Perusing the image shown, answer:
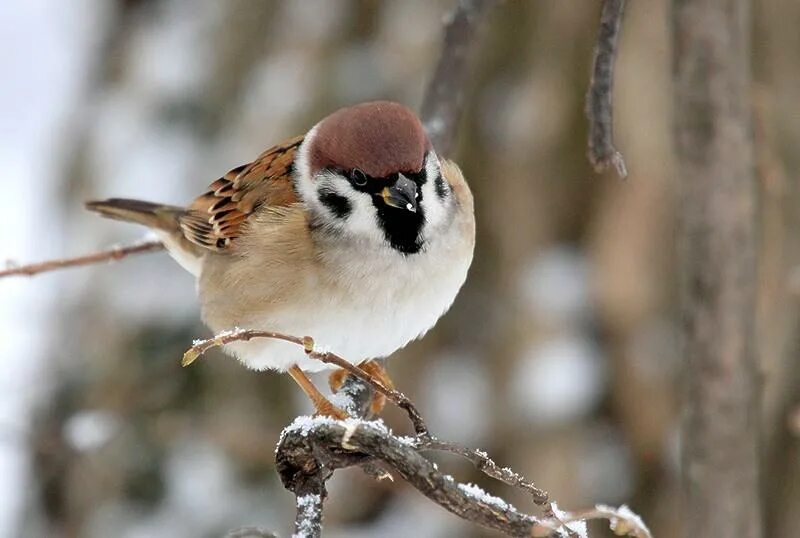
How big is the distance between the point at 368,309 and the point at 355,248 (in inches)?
4.8

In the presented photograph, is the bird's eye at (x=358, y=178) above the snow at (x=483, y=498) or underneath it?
above

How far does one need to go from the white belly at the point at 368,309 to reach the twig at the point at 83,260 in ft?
0.92

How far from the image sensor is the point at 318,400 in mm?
2035

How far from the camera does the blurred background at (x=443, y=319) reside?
10.5 feet

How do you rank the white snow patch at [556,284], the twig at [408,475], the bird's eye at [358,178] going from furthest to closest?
the white snow patch at [556,284]
the bird's eye at [358,178]
the twig at [408,475]

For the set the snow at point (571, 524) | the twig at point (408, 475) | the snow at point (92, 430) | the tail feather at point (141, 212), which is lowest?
the snow at point (92, 430)

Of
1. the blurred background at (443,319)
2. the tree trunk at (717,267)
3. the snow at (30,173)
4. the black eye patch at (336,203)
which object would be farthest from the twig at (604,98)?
the snow at (30,173)

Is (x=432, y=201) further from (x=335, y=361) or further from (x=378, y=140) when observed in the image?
(x=335, y=361)

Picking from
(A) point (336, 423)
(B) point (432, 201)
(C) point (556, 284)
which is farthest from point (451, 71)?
(C) point (556, 284)

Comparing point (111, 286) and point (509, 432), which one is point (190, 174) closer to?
point (111, 286)

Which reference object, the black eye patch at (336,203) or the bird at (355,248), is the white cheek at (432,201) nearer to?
the bird at (355,248)

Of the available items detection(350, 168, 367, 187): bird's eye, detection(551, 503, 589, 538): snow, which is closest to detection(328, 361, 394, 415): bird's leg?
detection(350, 168, 367, 187): bird's eye

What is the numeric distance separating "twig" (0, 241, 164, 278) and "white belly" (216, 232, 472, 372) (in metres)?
0.28

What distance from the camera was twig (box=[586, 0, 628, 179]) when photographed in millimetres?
1402
